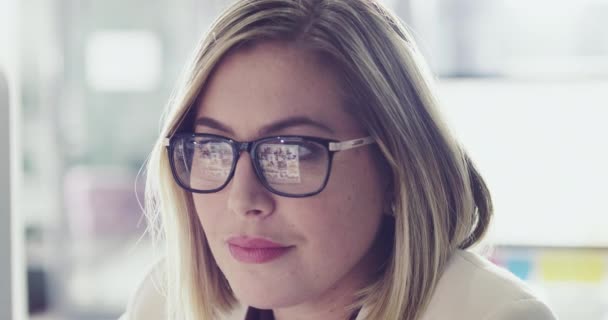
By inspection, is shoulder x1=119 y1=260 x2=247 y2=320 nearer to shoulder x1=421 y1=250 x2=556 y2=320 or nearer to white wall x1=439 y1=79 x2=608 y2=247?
shoulder x1=421 y1=250 x2=556 y2=320

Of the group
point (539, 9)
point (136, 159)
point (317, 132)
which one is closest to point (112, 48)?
point (136, 159)

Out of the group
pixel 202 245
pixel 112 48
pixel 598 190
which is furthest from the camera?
pixel 112 48

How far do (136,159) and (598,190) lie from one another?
2.56m

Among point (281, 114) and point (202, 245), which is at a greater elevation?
point (281, 114)

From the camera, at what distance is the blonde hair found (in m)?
1.13

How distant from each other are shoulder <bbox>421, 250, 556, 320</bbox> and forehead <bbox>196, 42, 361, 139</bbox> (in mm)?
271

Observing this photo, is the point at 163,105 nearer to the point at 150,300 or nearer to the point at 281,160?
the point at 150,300

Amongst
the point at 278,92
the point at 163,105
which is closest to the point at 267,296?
the point at 278,92

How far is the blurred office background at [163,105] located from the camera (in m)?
3.58

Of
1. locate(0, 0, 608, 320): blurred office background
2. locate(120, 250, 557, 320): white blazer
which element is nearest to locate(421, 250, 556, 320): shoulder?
locate(120, 250, 557, 320): white blazer

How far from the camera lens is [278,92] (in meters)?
1.11

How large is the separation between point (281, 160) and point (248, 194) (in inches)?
2.7

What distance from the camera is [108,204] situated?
449cm

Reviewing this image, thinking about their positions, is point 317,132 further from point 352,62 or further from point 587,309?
point 587,309
